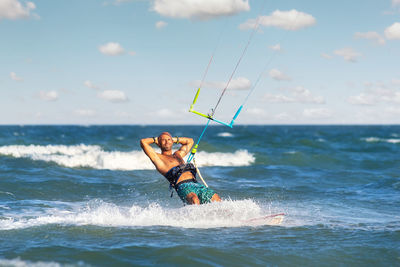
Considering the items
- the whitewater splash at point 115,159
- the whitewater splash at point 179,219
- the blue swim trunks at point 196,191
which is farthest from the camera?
the whitewater splash at point 115,159

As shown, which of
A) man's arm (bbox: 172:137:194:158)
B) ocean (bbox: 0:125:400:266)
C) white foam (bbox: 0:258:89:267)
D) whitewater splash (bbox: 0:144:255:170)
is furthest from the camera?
A: whitewater splash (bbox: 0:144:255:170)

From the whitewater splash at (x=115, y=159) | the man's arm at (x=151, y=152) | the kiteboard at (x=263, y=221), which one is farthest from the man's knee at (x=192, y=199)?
the whitewater splash at (x=115, y=159)

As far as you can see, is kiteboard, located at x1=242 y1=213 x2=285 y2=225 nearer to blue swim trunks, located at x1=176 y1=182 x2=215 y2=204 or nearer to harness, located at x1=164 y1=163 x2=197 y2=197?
blue swim trunks, located at x1=176 y1=182 x2=215 y2=204

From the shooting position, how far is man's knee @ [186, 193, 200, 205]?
8.14m

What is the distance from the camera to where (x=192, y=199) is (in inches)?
322

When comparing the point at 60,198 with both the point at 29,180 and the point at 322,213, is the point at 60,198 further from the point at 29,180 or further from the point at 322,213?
the point at 322,213

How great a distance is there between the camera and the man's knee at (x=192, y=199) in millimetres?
8141

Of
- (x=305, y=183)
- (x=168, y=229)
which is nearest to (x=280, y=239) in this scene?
(x=168, y=229)

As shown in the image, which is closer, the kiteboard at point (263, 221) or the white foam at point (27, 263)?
the white foam at point (27, 263)

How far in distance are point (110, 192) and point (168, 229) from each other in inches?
237

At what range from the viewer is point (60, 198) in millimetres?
11852

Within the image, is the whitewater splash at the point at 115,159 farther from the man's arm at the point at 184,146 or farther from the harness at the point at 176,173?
the harness at the point at 176,173

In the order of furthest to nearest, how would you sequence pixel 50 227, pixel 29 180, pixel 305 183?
pixel 305 183 < pixel 29 180 < pixel 50 227

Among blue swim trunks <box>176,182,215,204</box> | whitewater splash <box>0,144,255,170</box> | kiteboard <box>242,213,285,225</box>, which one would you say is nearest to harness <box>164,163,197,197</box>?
blue swim trunks <box>176,182,215,204</box>
